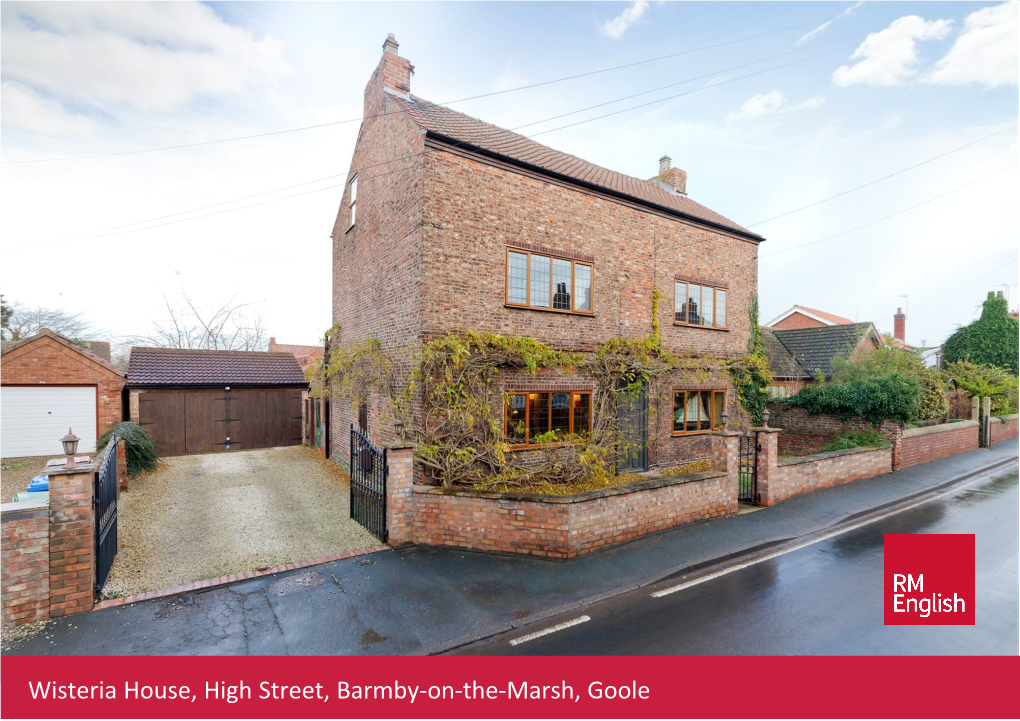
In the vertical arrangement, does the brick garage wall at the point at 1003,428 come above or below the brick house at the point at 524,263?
below

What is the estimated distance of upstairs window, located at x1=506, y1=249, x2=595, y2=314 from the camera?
969 cm

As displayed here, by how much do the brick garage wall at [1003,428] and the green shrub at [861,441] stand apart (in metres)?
9.74

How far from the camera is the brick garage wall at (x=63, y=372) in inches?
495

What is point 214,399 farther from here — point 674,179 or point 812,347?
point 812,347

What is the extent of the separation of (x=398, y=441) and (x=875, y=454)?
1263 cm

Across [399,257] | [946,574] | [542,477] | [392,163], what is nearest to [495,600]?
[542,477]

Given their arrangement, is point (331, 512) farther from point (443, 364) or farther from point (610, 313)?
point (610, 313)

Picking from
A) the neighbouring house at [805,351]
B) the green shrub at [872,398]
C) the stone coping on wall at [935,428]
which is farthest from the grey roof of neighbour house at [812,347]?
the stone coping on wall at [935,428]

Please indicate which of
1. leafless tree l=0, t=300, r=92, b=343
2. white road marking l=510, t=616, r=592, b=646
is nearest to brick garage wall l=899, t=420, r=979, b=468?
white road marking l=510, t=616, r=592, b=646

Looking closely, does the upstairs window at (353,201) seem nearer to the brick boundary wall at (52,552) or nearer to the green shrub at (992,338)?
the brick boundary wall at (52,552)

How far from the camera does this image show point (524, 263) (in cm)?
980

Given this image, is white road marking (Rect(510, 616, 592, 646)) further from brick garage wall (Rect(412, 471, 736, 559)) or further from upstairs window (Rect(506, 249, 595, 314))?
upstairs window (Rect(506, 249, 595, 314))

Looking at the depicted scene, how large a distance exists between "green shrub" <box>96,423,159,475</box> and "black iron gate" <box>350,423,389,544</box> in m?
7.15

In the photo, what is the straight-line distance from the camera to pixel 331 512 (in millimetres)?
8656
